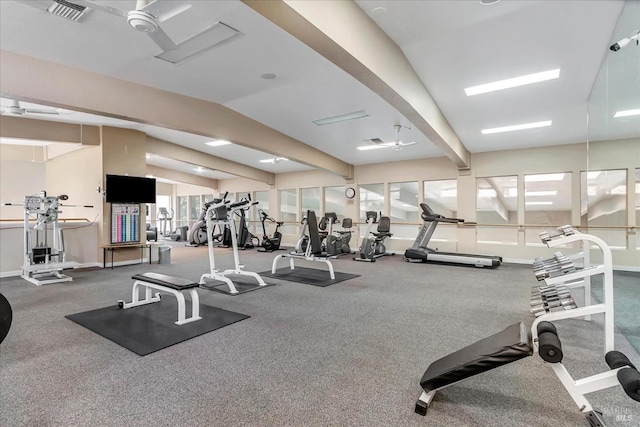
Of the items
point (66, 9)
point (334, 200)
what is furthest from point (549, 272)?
point (334, 200)

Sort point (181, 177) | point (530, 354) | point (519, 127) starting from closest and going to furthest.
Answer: point (530, 354)
point (519, 127)
point (181, 177)

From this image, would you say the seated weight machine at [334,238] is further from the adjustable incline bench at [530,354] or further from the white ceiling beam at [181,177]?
the white ceiling beam at [181,177]

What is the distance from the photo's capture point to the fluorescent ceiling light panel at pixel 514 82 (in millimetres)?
3996

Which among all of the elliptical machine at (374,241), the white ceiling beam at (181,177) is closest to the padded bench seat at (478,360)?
the elliptical machine at (374,241)

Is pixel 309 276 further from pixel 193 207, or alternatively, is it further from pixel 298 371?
pixel 193 207

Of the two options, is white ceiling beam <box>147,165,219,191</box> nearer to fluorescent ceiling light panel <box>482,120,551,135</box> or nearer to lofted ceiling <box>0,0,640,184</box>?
lofted ceiling <box>0,0,640,184</box>

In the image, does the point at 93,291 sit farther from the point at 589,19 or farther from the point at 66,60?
the point at 589,19

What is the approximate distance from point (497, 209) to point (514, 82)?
4806 millimetres

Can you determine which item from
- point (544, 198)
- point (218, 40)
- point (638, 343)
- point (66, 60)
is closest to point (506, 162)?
point (544, 198)

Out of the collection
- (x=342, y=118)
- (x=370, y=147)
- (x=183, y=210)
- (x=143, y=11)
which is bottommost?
(x=183, y=210)

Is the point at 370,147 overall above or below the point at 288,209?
above

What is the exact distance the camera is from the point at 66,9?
260cm

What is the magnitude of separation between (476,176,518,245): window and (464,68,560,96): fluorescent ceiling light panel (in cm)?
410

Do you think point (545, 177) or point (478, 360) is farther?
point (545, 177)
